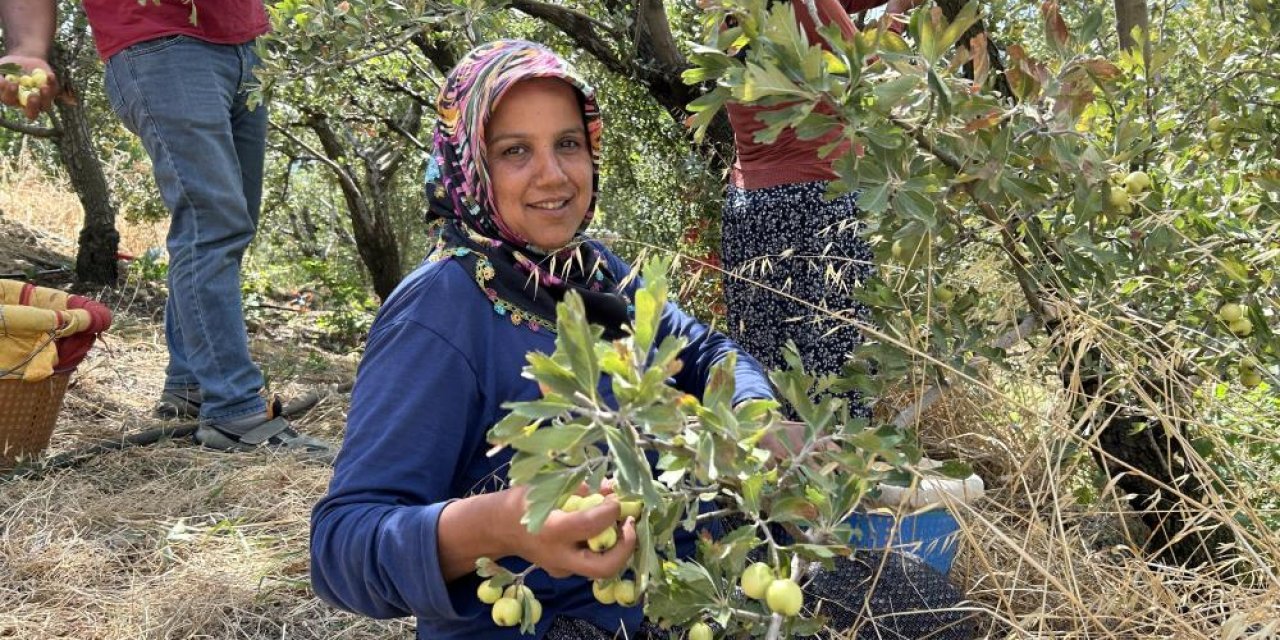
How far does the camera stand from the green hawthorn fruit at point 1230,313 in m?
1.75

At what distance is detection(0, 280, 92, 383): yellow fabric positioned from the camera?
10.4 ft

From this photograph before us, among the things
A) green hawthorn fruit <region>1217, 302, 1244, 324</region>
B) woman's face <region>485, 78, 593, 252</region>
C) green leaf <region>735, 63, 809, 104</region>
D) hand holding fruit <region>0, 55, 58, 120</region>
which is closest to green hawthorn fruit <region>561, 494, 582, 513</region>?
green leaf <region>735, 63, 809, 104</region>

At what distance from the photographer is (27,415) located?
327cm

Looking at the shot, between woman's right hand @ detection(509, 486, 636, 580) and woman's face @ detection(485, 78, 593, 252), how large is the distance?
0.65 meters

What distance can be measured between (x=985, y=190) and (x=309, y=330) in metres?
5.53

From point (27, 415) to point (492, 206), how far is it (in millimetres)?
2315

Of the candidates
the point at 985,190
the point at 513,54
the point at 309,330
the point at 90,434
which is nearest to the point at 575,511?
the point at 985,190

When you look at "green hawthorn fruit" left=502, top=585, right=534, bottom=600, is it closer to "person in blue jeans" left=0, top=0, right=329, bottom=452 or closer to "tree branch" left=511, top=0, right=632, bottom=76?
"person in blue jeans" left=0, top=0, right=329, bottom=452

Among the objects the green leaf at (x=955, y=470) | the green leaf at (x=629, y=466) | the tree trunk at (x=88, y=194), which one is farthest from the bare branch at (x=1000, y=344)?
the tree trunk at (x=88, y=194)

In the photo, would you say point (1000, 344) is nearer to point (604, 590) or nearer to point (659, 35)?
point (604, 590)

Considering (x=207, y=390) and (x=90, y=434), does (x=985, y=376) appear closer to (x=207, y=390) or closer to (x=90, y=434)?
(x=207, y=390)

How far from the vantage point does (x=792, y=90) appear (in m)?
1.22

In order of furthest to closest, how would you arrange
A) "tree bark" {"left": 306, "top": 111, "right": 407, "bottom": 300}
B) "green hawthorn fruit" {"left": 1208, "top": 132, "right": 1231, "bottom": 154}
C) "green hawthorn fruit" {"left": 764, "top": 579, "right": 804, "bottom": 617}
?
"tree bark" {"left": 306, "top": 111, "right": 407, "bottom": 300} < "green hawthorn fruit" {"left": 1208, "top": 132, "right": 1231, "bottom": 154} < "green hawthorn fruit" {"left": 764, "top": 579, "right": 804, "bottom": 617}

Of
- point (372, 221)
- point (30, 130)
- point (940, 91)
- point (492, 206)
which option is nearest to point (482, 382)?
point (492, 206)
